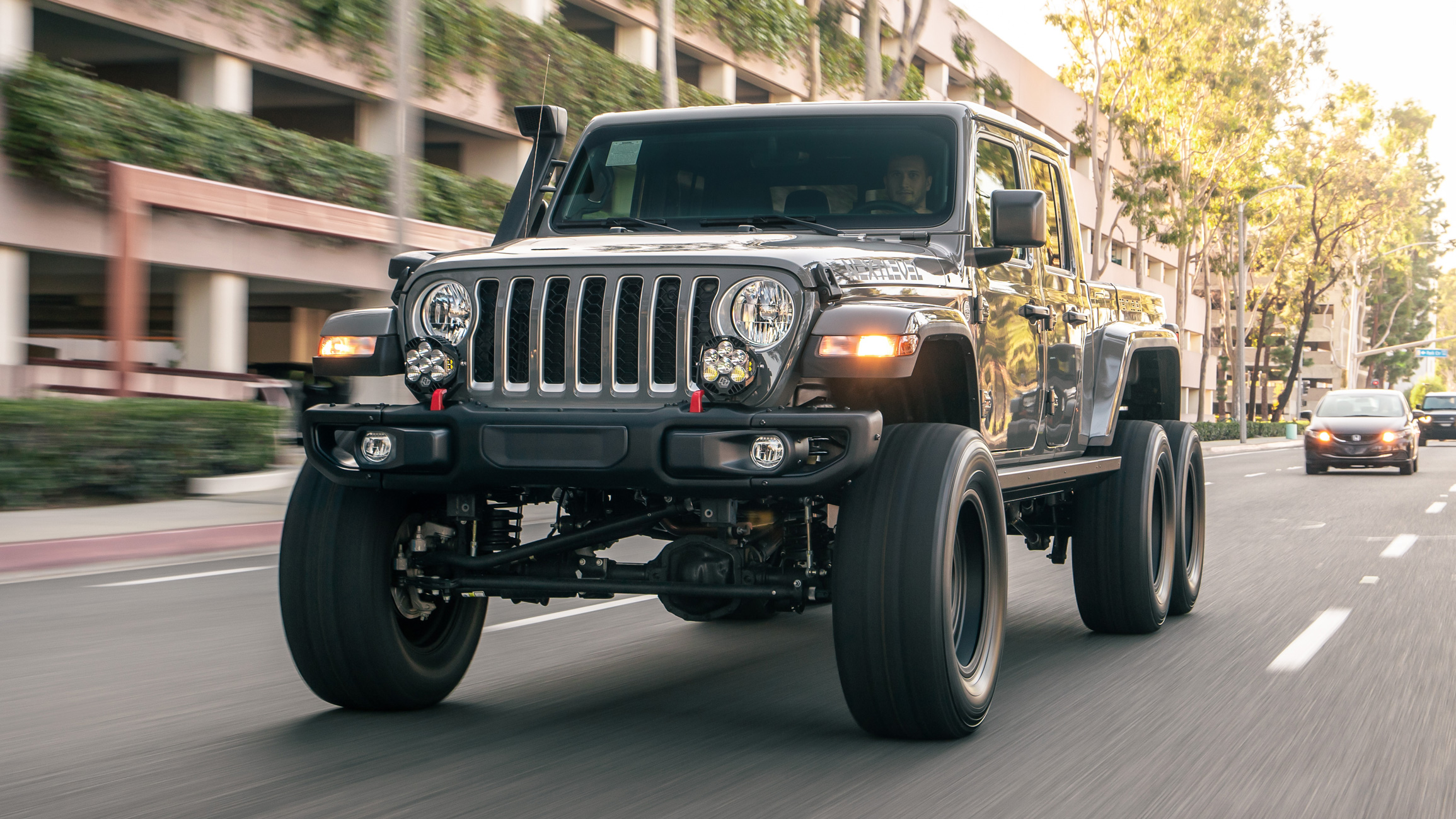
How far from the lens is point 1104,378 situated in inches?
302

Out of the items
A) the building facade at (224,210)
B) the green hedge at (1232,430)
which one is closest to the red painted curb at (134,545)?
the building facade at (224,210)

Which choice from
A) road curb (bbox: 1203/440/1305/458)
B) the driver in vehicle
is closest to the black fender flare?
the driver in vehicle

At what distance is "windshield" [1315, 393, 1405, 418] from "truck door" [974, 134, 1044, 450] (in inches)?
922

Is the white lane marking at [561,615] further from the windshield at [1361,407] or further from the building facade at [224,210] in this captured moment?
the windshield at [1361,407]

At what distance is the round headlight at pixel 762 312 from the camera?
4871mm

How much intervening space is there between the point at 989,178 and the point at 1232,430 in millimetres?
56325

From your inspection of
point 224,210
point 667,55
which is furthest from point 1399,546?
point 224,210

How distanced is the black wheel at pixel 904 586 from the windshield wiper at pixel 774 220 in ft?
3.46

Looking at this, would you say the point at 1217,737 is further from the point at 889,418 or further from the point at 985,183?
the point at 985,183

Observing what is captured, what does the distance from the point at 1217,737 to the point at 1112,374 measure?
8.91ft

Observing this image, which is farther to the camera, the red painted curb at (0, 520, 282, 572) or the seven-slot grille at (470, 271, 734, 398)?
the red painted curb at (0, 520, 282, 572)

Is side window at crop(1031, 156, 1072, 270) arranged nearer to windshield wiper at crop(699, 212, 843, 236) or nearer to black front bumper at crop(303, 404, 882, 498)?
windshield wiper at crop(699, 212, 843, 236)

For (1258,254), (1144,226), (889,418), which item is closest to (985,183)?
(889,418)

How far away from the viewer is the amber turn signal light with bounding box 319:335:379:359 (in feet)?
17.7
